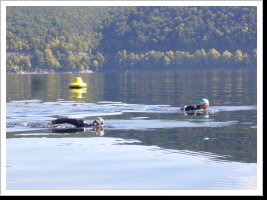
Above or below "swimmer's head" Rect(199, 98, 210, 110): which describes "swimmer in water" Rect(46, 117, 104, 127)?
below

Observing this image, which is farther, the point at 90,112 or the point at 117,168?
the point at 90,112

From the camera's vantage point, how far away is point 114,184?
790 inches

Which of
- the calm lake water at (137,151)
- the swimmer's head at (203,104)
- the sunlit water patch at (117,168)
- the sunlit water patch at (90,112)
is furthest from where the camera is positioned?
the swimmer's head at (203,104)

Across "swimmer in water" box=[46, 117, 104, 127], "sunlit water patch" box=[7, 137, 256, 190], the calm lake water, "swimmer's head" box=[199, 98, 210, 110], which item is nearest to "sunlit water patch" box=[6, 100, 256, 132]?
the calm lake water

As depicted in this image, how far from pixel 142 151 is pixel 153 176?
15.1ft

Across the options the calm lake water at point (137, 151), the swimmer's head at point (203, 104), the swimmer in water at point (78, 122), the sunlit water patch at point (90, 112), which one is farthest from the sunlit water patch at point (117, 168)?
the swimmer's head at point (203, 104)

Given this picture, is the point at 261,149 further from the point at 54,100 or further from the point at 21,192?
the point at 54,100

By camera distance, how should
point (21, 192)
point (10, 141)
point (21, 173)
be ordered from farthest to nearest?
point (10, 141)
point (21, 173)
point (21, 192)

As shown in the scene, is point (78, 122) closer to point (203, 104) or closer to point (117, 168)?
point (203, 104)

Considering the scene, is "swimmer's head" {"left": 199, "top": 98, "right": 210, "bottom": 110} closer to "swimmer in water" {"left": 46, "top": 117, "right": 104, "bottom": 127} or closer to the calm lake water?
the calm lake water

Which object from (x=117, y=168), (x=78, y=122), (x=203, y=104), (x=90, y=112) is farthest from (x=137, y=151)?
(x=90, y=112)

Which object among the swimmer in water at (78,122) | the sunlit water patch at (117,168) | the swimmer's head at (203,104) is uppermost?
the swimmer's head at (203,104)

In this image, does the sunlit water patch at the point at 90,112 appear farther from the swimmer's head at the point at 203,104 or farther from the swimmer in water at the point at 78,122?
the swimmer in water at the point at 78,122

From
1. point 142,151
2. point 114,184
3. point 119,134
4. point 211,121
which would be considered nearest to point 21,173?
point 114,184
